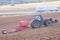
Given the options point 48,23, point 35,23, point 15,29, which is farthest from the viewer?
point 48,23

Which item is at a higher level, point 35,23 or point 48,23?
point 35,23

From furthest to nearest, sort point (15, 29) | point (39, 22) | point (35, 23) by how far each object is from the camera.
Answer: point (39, 22), point (35, 23), point (15, 29)

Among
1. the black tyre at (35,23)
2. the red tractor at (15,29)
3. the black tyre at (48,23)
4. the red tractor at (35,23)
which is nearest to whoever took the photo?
the red tractor at (15,29)

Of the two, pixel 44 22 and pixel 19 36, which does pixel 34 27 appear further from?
pixel 19 36

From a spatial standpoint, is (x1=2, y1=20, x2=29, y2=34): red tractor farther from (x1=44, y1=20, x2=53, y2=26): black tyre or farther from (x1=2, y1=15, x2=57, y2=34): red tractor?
(x1=44, y1=20, x2=53, y2=26): black tyre

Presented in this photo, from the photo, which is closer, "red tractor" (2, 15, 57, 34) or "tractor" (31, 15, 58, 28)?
"red tractor" (2, 15, 57, 34)

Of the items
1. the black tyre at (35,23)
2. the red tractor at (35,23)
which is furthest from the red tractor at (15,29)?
the black tyre at (35,23)

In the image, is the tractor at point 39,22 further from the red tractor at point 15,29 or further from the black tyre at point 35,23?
the red tractor at point 15,29

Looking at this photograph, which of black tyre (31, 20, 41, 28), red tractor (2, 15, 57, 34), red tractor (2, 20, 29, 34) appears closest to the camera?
red tractor (2, 20, 29, 34)

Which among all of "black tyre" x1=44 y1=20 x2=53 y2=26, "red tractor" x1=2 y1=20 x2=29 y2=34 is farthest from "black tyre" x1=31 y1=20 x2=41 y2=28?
"black tyre" x1=44 y1=20 x2=53 y2=26

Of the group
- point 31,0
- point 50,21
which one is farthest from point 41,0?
point 50,21

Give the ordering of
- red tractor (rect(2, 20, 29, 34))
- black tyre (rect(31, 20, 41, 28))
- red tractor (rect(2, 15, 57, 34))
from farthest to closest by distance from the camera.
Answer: black tyre (rect(31, 20, 41, 28)) < red tractor (rect(2, 15, 57, 34)) < red tractor (rect(2, 20, 29, 34))

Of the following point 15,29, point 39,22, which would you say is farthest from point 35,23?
point 15,29

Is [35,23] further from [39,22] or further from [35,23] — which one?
[39,22]
